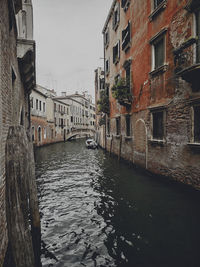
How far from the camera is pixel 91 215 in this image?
14.1 feet

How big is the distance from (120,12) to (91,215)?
42.4ft

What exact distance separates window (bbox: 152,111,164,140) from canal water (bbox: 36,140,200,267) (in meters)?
1.89

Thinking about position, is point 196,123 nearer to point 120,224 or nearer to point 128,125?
point 120,224

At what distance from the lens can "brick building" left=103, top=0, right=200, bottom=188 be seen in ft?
16.1

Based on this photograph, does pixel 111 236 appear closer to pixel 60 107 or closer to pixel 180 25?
pixel 180 25

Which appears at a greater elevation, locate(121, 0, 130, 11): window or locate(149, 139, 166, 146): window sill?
locate(121, 0, 130, 11): window

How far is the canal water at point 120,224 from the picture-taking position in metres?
2.83

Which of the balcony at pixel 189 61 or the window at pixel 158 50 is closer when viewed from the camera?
the balcony at pixel 189 61

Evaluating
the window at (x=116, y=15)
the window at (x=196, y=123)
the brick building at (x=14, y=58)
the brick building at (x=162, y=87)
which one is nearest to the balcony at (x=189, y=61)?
the brick building at (x=162, y=87)

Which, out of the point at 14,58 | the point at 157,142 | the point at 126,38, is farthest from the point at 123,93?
the point at 14,58

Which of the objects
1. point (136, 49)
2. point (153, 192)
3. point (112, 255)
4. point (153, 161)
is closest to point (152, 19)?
point (136, 49)

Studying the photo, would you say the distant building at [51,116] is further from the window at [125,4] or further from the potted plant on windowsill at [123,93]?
the window at [125,4]

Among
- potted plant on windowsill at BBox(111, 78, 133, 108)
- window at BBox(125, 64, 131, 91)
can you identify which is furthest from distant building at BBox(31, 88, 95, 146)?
potted plant on windowsill at BBox(111, 78, 133, 108)

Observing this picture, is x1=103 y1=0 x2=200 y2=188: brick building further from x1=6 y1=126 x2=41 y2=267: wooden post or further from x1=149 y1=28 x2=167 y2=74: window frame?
x1=6 y1=126 x2=41 y2=267: wooden post
